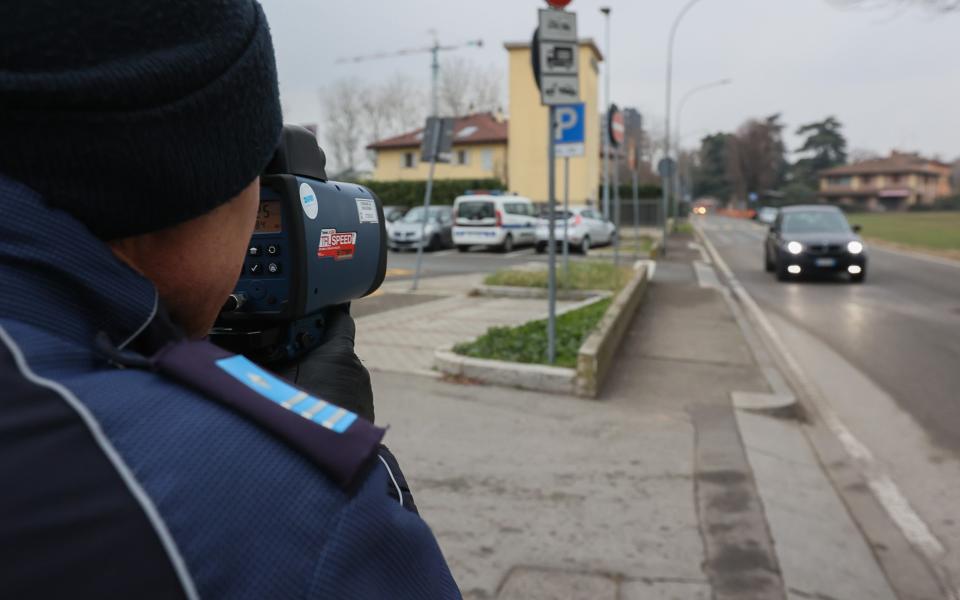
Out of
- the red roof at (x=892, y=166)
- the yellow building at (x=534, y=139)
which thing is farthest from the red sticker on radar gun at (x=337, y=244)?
the red roof at (x=892, y=166)

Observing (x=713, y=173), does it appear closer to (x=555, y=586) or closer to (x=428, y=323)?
(x=428, y=323)

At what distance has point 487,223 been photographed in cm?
2397

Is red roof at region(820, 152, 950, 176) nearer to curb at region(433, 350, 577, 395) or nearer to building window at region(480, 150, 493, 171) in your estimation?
building window at region(480, 150, 493, 171)

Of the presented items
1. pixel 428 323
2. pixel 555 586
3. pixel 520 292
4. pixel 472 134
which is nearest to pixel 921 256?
pixel 520 292

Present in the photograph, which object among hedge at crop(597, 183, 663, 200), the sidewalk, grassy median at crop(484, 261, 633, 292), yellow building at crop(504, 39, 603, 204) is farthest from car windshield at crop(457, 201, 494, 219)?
hedge at crop(597, 183, 663, 200)

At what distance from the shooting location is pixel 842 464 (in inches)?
193

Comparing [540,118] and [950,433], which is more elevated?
[540,118]

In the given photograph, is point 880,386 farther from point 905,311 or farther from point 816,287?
point 816,287

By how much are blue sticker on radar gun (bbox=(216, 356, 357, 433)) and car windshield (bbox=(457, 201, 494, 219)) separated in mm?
23448

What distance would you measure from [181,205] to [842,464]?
5.00 meters

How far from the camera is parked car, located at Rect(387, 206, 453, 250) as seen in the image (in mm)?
24328

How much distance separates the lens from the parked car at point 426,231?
79.8ft

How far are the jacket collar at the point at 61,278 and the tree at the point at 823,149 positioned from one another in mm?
120851

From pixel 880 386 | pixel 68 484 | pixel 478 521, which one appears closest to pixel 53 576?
pixel 68 484
